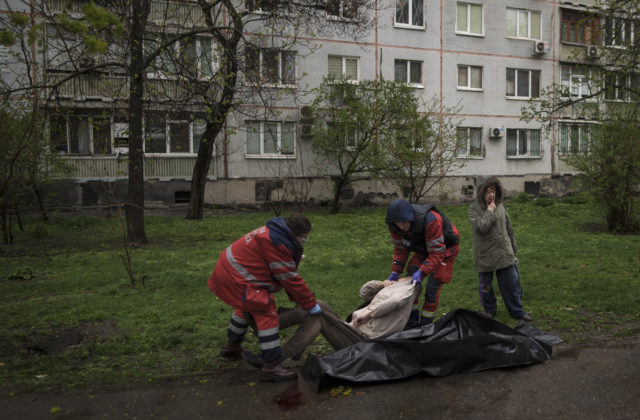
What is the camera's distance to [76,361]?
516cm

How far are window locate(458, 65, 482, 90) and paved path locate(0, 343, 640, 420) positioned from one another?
21630 millimetres

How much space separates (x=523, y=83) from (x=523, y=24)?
273cm

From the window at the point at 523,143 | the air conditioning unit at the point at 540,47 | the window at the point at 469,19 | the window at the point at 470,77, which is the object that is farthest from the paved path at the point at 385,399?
the air conditioning unit at the point at 540,47

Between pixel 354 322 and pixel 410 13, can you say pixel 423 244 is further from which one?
pixel 410 13

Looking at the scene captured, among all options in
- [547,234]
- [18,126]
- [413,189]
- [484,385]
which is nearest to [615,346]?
[484,385]

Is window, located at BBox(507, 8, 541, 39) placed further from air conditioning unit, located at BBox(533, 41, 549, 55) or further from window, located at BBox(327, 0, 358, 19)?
window, located at BBox(327, 0, 358, 19)

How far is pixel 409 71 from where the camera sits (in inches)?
931

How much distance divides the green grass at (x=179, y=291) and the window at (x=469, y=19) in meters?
12.7

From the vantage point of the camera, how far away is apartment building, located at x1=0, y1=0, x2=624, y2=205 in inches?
781

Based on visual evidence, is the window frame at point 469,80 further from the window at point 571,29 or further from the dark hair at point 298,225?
the dark hair at point 298,225

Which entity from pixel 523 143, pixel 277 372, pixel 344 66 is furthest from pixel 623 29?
pixel 523 143

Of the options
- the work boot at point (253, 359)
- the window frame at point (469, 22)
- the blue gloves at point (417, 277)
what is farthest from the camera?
the window frame at point (469, 22)

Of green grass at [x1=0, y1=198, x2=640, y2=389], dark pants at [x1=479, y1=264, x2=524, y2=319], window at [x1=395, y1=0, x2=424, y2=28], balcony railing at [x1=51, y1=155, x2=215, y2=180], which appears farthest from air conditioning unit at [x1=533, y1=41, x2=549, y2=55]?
dark pants at [x1=479, y1=264, x2=524, y2=319]

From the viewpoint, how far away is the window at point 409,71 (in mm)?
23469
